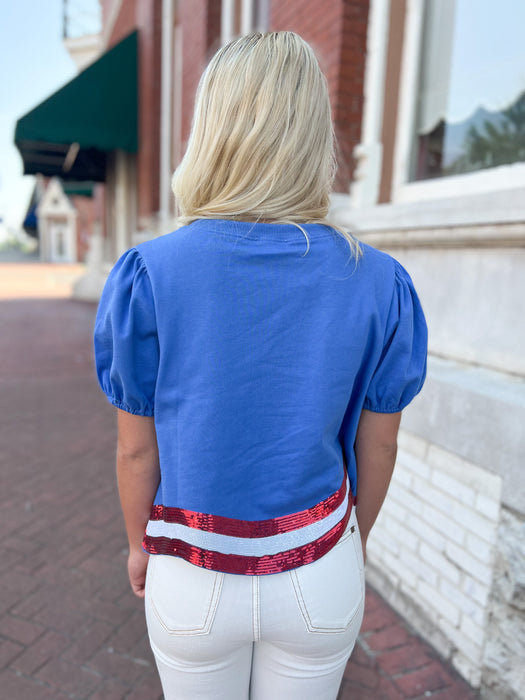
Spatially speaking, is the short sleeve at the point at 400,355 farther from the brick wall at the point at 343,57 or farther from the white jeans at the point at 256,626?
the brick wall at the point at 343,57

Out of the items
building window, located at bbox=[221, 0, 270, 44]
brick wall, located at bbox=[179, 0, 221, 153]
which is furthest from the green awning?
building window, located at bbox=[221, 0, 270, 44]

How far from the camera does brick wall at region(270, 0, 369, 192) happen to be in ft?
11.0

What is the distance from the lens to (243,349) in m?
0.95

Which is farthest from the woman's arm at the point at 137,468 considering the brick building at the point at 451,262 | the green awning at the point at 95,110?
the green awning at the point at 95,110

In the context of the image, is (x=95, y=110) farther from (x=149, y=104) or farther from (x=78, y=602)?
(x=78, y=602)

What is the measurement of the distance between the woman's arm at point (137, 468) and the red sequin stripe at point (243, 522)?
10cm

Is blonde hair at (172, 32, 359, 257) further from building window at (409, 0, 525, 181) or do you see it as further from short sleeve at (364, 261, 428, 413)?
building window at (409, 0, 525, 181)

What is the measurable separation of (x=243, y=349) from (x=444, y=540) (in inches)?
69.7

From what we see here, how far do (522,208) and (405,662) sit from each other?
1940 millimetres

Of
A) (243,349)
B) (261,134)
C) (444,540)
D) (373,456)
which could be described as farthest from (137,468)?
(444,540)

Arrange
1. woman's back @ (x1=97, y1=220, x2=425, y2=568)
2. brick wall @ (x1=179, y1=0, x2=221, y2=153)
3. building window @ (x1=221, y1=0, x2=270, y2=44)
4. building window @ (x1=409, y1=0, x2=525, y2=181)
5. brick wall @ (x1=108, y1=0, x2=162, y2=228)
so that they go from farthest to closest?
1. brick wall @ (x1=108, y1=0, x2=162, y2=228)
2. brick wall @ (x1=179, y1=0, x2=221, y2=153)
3. building window @ (x1=221, y1=0, x2=270, y2=44)
4. building window @ (x1=409, y1=0, x2=525, y2=181)
5. woman's back @ (x1=97, y1=220, x2=425, y2=568)

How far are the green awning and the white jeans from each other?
371 inches

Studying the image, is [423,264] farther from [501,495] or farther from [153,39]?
[153,39]

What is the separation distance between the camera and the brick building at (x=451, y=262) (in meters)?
2.01
